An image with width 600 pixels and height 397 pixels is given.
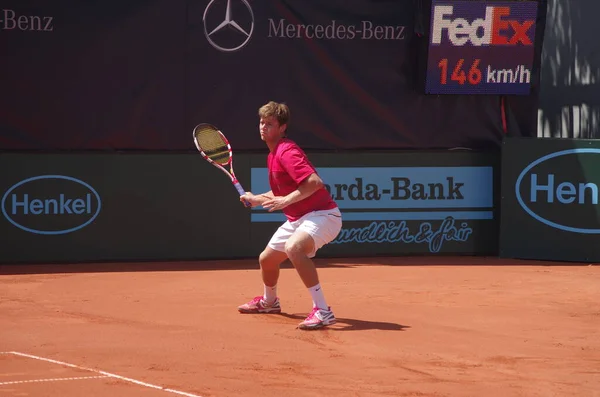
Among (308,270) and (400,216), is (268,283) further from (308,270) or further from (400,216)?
(400,216)

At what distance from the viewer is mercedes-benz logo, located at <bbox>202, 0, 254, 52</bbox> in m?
11.7

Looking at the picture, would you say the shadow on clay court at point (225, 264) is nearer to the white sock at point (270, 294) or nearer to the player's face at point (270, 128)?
the white sock at point (270, 294)

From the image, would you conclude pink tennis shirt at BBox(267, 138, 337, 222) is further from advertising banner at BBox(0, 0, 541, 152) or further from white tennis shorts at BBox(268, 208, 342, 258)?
advertising banner at BBox(0, 0, 541, 152)

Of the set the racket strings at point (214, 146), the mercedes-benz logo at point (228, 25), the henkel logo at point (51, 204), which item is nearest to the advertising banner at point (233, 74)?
the mercedes-benz logo at point (228, 25)

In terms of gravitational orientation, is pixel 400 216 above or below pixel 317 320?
above

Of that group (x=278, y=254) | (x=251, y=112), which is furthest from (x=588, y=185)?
(x=278, y=254)

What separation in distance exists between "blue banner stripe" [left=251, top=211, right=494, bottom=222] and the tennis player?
403cm

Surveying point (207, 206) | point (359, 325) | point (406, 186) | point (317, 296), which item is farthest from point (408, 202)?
point (317, 296)

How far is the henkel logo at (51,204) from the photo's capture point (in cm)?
1136

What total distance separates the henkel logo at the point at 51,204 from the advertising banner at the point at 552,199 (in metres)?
4.60

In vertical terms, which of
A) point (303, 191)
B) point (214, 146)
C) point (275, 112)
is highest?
point (275, 112)

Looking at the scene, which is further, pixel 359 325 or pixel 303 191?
pixel 359 325

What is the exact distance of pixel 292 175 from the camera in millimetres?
7449

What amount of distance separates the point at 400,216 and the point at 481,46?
6.91ft
